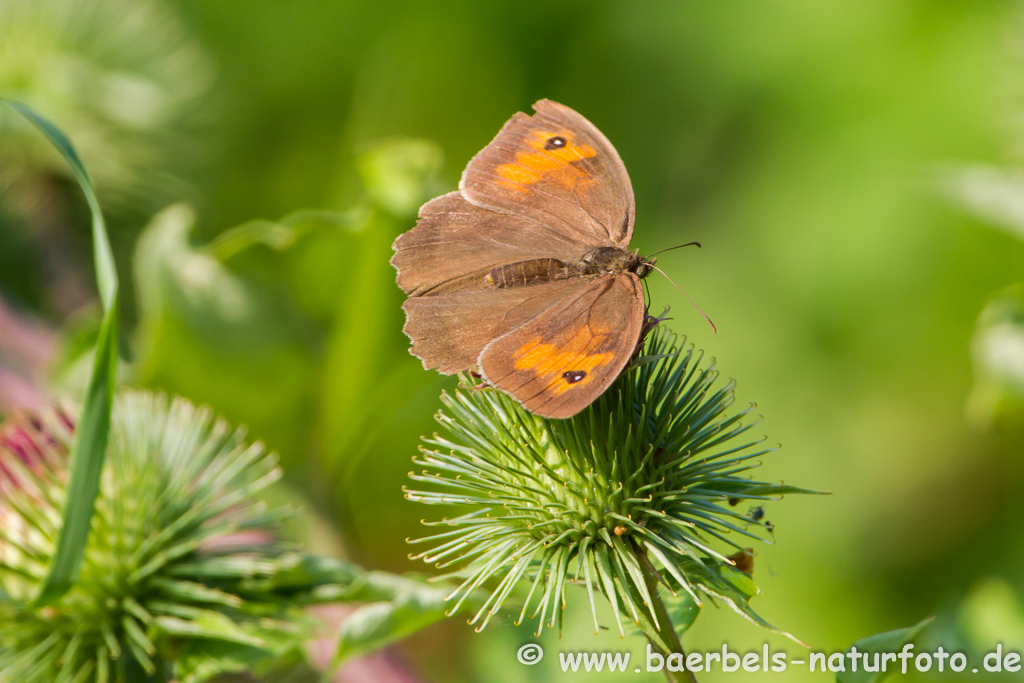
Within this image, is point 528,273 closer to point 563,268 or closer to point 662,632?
point 563,268

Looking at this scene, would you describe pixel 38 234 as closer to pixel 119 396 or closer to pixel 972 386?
pixel 119 396

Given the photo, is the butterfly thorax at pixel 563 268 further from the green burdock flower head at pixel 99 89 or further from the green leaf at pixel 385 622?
the green burdock flower head at pixel 99 89

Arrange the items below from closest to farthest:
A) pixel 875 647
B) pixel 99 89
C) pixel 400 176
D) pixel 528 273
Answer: pixel 875 647, pixel 528 273, pixel 400 176, pixel 99 89

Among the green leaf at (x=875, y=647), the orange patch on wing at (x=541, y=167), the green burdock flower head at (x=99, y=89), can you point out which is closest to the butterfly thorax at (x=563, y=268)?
the orange patch on wing at (x=541, y=167)

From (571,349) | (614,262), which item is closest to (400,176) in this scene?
(614,262)

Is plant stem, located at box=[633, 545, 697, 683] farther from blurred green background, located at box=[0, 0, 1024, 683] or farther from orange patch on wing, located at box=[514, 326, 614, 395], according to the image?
blurred green background, located at box=[0, 0, 1024, 683]

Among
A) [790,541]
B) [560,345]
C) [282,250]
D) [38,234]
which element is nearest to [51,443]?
[282,250]
